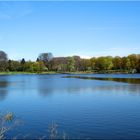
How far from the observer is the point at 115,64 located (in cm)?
15788

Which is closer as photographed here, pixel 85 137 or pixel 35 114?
pixel 85 137

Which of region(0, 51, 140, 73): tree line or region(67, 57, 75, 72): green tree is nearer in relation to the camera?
region(0, 51, 140, 73): tree line

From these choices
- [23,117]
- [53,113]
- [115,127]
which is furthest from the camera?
[53,113]

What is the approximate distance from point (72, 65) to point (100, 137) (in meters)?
Result: 146

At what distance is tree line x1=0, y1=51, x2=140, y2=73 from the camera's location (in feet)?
489

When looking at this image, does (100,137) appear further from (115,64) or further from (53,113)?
(115,64)

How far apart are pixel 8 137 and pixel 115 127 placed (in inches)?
257

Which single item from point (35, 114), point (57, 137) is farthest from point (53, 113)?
point (57, 137)

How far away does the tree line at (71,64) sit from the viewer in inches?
5871

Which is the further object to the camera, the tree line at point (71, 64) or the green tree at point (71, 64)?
the green tree at point (71, 64)

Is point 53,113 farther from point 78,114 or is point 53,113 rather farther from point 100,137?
point 100,137

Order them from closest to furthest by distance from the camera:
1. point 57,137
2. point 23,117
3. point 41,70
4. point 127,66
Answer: point 57,137 → point 23,117 → point 127,66 → point 41,70

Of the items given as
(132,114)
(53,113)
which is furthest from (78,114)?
(132,114)

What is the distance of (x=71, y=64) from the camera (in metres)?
161
